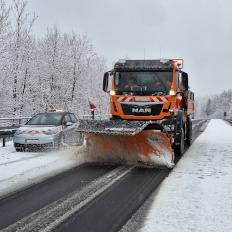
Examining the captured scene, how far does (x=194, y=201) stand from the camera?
433cm

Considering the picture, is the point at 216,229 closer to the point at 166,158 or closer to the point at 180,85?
the point at 166,158

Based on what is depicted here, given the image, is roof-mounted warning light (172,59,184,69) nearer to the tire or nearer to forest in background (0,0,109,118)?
the tire

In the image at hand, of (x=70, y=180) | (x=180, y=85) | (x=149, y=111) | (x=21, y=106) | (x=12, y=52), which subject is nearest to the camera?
(x=70, y=180)

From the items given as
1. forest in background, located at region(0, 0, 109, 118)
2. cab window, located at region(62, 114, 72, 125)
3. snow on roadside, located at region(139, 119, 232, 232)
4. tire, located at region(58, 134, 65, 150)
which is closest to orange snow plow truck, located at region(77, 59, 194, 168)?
snow on roadside, located at region(139, 119, 232, 232)

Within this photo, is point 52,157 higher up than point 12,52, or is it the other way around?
point 12,52

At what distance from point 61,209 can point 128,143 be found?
135 inches

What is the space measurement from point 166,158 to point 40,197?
3306 millimetres

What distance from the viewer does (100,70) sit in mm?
32938

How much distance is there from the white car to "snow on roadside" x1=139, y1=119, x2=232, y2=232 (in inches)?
168

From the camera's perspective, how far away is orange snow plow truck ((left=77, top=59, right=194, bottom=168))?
22.2ft

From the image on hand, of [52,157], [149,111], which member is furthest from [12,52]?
[149,111]

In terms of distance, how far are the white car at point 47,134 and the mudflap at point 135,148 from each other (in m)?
1.95

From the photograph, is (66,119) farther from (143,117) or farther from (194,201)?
(194,201)

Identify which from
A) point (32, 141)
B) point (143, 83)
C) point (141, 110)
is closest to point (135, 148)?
point (141, 110)
